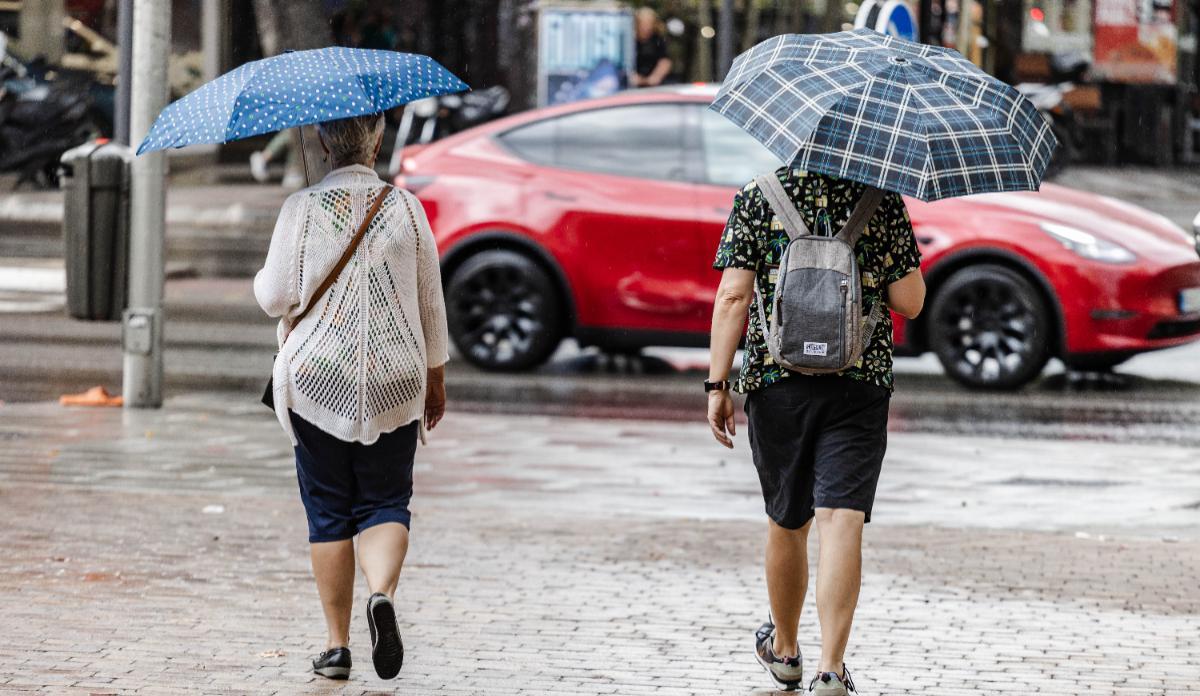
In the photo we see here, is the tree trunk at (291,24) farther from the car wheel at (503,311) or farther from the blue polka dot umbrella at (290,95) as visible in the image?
the blue polka dot umbrella at (290,95)

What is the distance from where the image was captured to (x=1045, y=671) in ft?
18.3

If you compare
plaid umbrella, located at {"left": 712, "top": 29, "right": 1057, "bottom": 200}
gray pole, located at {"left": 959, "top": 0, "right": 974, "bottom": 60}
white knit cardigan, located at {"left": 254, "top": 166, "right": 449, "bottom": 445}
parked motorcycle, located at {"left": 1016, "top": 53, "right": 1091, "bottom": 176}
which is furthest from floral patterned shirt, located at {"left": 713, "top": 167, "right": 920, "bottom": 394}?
parked motorcycle, located at {"left": 1016, "top": 53, "right": 1091, "bottom": 176}

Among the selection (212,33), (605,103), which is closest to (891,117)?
(605,103)

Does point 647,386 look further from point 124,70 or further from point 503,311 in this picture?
point 124,70

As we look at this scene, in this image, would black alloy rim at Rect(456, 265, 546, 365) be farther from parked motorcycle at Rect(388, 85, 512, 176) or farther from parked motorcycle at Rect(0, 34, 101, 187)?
parked motorcycle at Rect(388, 85, 512, 176)

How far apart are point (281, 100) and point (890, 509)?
3930 millimetres

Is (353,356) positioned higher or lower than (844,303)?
lower

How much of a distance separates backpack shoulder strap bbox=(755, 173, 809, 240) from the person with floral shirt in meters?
0.02

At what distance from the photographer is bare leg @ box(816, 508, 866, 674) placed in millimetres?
5105

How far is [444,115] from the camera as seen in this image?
83.0ft

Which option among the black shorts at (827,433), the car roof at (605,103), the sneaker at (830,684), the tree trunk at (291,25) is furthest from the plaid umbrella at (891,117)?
the tree trunk at (291,25)

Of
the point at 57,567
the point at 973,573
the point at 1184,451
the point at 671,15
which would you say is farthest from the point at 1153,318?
the point at 671,15

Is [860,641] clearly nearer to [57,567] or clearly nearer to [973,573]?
[973,573]

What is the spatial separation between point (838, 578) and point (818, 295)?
73 centimetres
